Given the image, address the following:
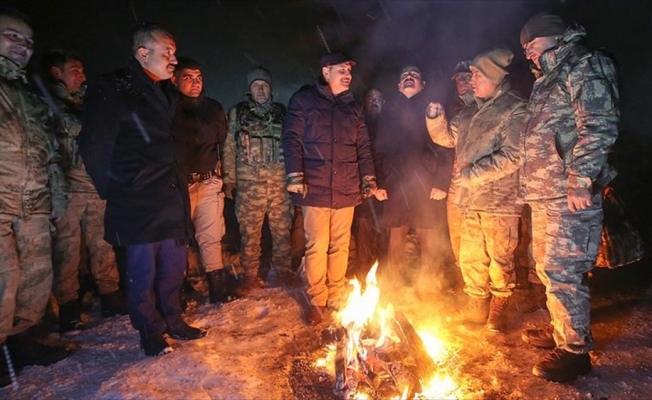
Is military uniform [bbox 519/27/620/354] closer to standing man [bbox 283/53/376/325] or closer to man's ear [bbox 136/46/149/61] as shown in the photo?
standing man [bbox 283/53/376/325]

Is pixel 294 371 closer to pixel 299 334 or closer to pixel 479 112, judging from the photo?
pixel 299 334

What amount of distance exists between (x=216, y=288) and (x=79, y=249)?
159 centimetres

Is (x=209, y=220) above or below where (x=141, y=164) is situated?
below

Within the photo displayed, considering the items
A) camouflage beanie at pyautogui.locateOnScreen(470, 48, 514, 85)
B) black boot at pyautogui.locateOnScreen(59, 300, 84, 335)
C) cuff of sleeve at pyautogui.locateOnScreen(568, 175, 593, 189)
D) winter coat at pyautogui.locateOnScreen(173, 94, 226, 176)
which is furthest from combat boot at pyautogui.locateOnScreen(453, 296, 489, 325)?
black boot at pyautogui.locateOnScreen(59, 300, 84, 335)

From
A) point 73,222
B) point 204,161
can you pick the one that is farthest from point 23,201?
point 204,161

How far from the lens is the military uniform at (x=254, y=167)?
509 centimetres

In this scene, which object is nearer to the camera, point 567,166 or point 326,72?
point 567,166

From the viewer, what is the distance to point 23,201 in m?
3.32

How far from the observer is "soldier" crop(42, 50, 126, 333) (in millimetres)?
4113

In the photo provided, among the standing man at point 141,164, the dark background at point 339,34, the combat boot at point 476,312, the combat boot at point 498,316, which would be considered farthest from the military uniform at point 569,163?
the standing man at point 141,164

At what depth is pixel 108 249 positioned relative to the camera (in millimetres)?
4586

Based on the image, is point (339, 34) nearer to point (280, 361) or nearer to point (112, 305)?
point (112, 305)

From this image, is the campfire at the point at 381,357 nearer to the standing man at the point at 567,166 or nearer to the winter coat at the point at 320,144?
the standing man at the point at 567,166

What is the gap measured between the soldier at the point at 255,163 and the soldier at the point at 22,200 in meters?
2.09
